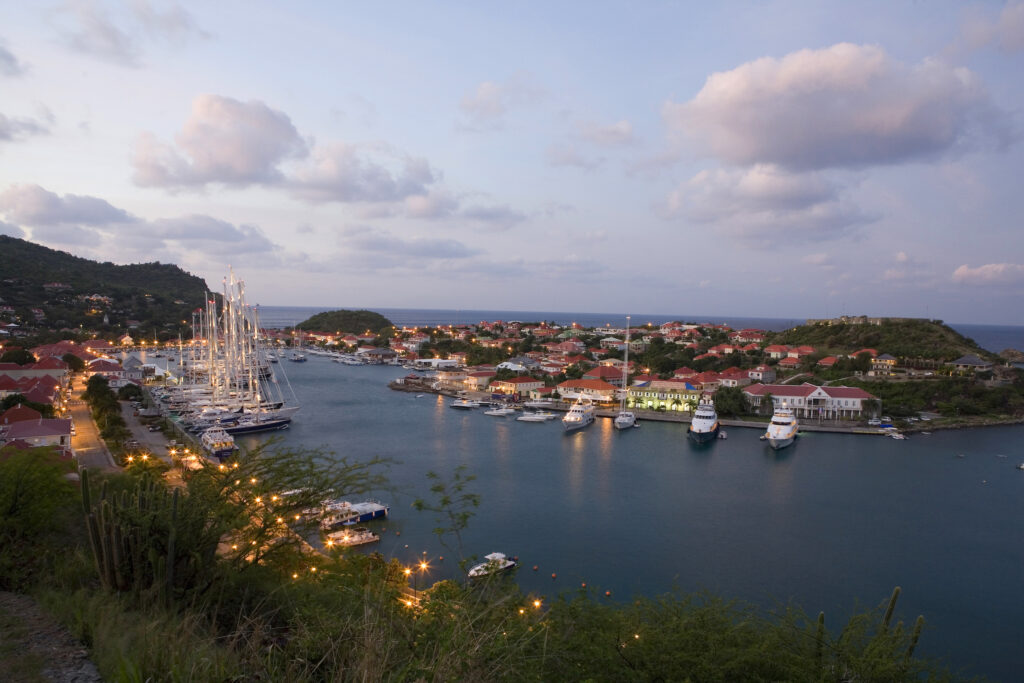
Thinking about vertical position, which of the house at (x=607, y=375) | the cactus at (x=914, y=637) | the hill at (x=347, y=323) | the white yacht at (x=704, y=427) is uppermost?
the hill at (x=347, y=323)

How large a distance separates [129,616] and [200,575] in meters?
0.60

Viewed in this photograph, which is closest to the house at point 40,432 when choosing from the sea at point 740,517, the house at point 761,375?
the sea at point 740,517

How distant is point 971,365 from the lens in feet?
60.8

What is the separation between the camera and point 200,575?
2791mm

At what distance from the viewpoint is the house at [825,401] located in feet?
50.6

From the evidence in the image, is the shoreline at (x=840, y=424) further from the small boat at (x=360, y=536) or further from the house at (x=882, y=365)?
the small boat at (x=360, y=536)

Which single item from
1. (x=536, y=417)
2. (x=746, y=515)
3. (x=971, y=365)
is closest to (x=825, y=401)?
(x=971, y=365)

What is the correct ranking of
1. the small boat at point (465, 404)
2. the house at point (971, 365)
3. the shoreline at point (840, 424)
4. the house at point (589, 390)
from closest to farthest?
the shoreline at point (840, 424)
the small boat at point (465, 404)
the house at point (589, 390)
the house at point (971, 365)

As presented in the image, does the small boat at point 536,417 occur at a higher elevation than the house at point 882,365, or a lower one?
lower

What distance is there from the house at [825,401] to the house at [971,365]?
17.9 ft

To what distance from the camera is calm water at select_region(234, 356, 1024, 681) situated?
609 cm

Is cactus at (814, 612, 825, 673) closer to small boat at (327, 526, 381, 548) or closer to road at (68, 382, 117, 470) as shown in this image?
small boat at (327, 526, 381, 548)

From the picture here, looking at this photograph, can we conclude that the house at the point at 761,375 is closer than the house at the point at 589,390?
No

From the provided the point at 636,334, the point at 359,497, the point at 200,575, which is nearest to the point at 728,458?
the point at 359,497
